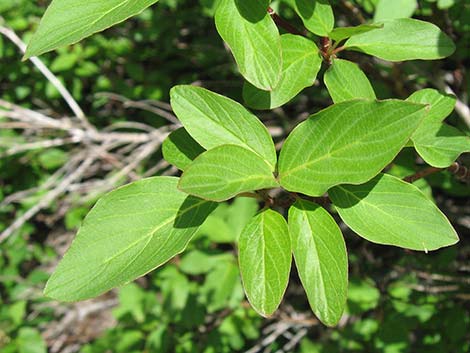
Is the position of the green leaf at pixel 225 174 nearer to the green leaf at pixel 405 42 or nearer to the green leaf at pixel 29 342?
the green leaf at pixel 405 42

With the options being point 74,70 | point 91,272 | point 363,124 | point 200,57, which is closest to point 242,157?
point 363,124

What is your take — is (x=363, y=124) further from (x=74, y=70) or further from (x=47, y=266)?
(x=47, y=266)

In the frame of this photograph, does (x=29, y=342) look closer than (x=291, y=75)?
No

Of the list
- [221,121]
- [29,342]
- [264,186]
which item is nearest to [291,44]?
[221,121]

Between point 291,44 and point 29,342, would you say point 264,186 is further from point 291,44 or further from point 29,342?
point 29,342

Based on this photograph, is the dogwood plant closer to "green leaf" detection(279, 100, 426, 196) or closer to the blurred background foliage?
"green leaf" detection(279, 100, 426, 196)

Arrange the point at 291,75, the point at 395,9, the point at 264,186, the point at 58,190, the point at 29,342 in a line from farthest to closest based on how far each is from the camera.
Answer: the point at 29,342 → the point at 58,190 → the point at 395,9 → the point at 291,75 → the point at 264,186

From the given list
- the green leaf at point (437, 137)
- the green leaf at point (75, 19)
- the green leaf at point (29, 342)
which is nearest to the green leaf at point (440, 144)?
the green leaf at point (437, 137)
